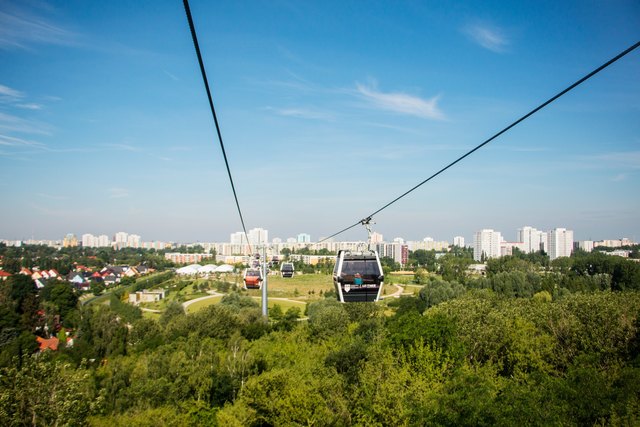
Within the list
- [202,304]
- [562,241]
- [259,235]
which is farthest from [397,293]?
[562,241]

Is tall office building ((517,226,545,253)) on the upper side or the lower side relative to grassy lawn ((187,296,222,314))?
upper

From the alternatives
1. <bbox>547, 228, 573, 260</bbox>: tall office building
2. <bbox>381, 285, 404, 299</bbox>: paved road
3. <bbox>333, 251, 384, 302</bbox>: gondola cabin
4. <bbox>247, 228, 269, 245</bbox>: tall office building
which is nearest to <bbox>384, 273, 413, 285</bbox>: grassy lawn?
<bbox>381, 285, 404, 299</bbox>: paved road

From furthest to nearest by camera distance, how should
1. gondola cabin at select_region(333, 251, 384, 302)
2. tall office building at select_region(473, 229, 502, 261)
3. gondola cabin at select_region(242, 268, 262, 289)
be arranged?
tall office building at select_region(473, 229, 502, 261)
gondola cabin at select_region(242, 268, 262, 289)
gondola cabin at select_region(333, 251, 384, 302)

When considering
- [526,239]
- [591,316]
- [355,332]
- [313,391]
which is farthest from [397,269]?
[313,391]

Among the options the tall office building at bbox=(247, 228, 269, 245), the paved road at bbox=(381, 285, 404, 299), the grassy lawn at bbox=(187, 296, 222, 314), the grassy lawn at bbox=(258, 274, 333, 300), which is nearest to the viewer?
the grassy lawn at bbox=(187, 296, 222, 314)

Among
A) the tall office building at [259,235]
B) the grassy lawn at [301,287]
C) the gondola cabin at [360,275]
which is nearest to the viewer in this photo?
the gondola cabin at [360,275]

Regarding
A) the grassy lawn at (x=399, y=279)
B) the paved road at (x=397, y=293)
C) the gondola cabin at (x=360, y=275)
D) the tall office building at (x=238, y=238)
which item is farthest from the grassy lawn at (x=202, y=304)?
the tall office building at (x=238, y=238)

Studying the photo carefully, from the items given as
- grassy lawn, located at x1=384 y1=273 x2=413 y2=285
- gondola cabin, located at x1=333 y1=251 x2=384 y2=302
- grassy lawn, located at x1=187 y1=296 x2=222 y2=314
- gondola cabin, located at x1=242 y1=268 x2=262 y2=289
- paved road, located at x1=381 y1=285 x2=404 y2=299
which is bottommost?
grassy lawn, located at x1=187 y1=296 x2=222 y2=314

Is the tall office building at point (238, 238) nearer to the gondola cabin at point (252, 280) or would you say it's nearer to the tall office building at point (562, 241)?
the tall office building at point (562, 241)

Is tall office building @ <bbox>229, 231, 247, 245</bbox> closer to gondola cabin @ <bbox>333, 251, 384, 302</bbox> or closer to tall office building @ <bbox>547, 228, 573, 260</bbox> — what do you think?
tall office building @ <bbox>547, 228, 573, 260</bbox>

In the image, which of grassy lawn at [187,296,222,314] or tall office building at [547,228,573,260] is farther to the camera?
tall office building at [547,228,573,260]
